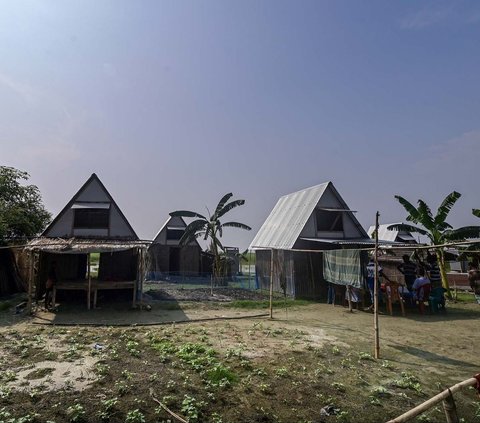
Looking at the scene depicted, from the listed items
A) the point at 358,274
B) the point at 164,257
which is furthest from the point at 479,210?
the point at 164,257

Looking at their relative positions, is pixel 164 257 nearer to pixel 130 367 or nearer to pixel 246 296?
pixel 246 296

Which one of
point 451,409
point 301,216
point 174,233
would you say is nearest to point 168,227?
point 174,233

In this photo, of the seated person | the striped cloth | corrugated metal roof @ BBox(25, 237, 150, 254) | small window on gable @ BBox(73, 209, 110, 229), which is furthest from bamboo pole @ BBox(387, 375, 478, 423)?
small window on gable @ BBox(73, 209, 110, 229)

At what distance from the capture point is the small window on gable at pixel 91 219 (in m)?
17.5

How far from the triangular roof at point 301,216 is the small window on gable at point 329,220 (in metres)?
0.57

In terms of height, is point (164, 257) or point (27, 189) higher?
point (27, 189)

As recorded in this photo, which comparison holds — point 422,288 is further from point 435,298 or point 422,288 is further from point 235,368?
point 235,368

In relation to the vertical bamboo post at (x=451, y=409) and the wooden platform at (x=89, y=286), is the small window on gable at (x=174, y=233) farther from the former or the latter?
the vertical bamboo post at (x=451, y=409)

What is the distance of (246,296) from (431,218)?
10376 mm

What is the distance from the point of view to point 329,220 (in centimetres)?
2080

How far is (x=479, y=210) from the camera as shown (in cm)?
1669

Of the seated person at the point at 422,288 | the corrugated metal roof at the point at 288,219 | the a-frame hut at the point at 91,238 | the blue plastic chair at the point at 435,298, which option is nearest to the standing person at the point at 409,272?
the seated person at the point at 422,288

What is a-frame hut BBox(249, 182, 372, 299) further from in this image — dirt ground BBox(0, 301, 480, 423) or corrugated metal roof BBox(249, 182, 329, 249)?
dirt ground BBox(0, 301, 480, 423)

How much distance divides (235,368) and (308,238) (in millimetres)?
12136
